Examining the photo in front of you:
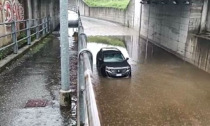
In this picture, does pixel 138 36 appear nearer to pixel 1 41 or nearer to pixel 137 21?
pixel 137 21

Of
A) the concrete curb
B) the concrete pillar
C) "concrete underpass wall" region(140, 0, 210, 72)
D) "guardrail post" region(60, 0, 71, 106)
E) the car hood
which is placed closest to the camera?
"guardrail post" region(60, 0, 71, 106)

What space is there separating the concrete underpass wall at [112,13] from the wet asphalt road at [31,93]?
3430cm

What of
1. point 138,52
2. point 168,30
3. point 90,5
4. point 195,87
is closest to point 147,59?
point 138,52

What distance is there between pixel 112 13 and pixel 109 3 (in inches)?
182

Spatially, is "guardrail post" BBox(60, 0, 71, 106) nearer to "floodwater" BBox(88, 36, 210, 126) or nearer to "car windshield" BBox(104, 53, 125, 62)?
"floodwater" BBox(88, 36, 210, 126)

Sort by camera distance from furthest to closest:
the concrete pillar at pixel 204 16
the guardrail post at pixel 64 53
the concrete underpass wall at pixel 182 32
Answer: the concrete pillar at pixel 204 16
the concrete underpass wall at pixel 182 32
the guardrail post at pixel 64 53

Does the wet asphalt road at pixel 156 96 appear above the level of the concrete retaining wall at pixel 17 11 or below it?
below

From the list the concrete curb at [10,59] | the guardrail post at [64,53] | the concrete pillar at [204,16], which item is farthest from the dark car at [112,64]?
the guardrail post at [64,53]

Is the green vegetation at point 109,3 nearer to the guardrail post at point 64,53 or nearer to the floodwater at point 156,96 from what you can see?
the floodwater at point 156,96

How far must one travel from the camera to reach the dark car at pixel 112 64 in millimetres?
14812

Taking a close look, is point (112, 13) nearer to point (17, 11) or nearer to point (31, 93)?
point (17, 11)

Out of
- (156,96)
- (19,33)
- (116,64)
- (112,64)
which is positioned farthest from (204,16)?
(19,33)

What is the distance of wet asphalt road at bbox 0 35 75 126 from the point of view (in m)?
5.26

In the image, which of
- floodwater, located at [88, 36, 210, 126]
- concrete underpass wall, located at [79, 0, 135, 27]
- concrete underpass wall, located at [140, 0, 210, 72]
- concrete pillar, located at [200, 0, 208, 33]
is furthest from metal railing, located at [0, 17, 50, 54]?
concrete underpass wall, located at [79, 0, 135, 27]
